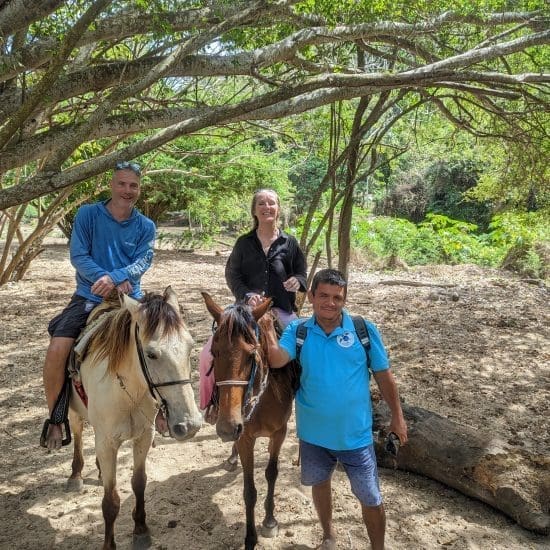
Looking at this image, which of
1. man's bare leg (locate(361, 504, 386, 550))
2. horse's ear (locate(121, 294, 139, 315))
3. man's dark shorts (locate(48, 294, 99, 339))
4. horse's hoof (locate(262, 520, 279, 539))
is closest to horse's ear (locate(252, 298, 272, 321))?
horse's ear (locate(121, 294, 139, 315))

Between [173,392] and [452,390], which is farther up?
[173,392]

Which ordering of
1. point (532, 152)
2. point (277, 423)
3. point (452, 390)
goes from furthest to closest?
1. point (532, 152)
2. point (452, 390)
3. point (277, 423)

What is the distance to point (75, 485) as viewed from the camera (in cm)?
372

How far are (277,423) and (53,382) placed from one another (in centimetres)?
155

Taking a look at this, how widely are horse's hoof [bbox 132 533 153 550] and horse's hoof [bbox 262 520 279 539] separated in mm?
746

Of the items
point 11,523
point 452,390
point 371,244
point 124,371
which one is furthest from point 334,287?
point 371,244

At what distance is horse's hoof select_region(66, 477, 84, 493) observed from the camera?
146 inches

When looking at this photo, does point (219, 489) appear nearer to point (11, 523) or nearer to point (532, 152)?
point (11, 523)

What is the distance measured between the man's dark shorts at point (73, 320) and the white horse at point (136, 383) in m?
0.12

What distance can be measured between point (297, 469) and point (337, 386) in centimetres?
178

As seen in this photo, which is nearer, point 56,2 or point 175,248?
point 56,2

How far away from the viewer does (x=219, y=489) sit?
372cm

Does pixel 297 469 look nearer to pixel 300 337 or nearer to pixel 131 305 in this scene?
pixel 300 337

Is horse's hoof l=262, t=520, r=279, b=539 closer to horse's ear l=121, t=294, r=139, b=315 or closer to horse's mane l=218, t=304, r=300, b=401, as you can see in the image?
horse's mane l=218, t=304, r=300, b=401
